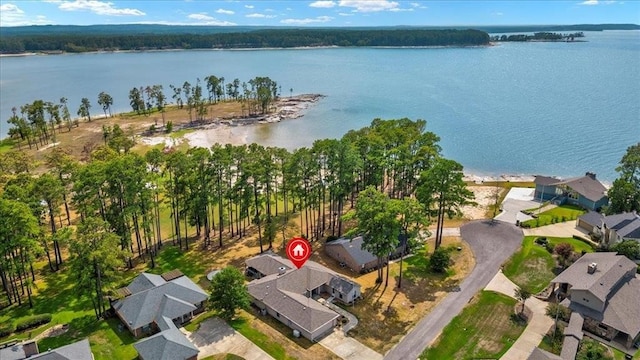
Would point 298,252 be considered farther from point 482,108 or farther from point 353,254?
point 482,108

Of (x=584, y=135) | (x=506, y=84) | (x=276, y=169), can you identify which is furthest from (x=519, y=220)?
(x=506, y=84)

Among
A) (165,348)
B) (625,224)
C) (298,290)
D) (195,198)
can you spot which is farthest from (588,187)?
(165,348)

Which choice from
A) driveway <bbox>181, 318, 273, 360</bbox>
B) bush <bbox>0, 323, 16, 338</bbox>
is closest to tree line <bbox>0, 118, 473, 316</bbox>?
bush <bbox>0, 323, 16, 338</bbox>

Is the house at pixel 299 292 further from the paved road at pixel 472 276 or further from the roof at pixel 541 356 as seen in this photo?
the roof at pixel 541 356

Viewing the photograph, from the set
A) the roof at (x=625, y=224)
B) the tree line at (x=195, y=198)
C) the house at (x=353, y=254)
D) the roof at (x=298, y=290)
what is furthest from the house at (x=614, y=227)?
the roof at (x=298, y=290)

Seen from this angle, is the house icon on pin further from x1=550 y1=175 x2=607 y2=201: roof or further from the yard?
x1=550 y1=175 x2=607 y2=201: roof

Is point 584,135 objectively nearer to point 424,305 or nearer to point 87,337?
point 424,305
